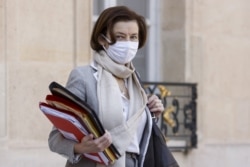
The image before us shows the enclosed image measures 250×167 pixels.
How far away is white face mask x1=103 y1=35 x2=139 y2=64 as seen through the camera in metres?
4.27

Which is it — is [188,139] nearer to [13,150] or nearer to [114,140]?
[13,150]

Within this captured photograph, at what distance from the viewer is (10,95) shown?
7051 millimetres

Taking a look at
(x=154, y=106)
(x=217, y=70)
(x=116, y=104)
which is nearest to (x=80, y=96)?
(x=116, y=104)

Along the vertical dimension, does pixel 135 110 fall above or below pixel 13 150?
above

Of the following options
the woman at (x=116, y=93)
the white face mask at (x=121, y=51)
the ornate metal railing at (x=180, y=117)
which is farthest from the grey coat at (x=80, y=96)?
the ornate metal railing at (x=180, y=117)

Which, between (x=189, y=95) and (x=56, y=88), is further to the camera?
(x=189, y=95)

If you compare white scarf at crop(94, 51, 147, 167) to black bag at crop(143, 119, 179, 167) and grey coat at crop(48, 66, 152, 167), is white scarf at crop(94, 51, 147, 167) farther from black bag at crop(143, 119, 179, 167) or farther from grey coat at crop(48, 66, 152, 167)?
black bag at crop(143, 119, 179, 167)

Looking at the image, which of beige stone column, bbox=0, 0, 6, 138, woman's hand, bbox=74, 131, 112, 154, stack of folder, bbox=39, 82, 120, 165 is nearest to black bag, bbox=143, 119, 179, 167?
stack of folder, bbox=39, 82, 120, 165

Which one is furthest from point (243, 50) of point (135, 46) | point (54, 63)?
point (135, 46)

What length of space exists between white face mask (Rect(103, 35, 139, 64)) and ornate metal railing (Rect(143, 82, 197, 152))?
3.90m

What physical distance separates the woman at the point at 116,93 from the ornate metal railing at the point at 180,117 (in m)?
3.82

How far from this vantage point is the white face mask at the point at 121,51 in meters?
4.27

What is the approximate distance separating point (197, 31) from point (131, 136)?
4248 millimetres

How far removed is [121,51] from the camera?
4.28 m
